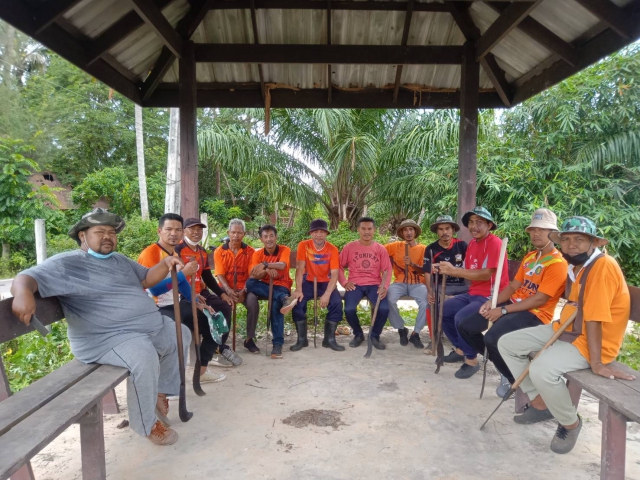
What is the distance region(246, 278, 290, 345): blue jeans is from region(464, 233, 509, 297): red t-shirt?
6.38 feet

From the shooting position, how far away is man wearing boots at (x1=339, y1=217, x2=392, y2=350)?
15.8ft

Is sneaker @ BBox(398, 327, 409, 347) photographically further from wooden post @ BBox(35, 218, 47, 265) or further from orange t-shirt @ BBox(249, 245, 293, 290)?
wooden post @ BBox(35, 218, 47, 265)

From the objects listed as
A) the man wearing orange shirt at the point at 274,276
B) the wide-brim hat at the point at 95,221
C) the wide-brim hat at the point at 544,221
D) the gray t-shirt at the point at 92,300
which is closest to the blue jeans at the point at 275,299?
the man wearing orange shirt at the point at 274,276

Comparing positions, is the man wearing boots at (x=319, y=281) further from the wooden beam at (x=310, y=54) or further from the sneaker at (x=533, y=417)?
the sneaker at (x=533, y=417)

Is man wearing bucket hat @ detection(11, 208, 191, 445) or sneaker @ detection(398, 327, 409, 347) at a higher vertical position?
man wearing bucket hat @ detection(11, 208, 191, 445)

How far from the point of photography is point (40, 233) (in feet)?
24.2

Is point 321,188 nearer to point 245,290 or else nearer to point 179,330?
point 245,290

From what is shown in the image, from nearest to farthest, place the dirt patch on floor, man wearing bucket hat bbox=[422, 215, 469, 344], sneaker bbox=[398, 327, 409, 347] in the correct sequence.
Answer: the dirt patch on floor, man wearing bucket hat bbox=[422, 215, 469, 344], sneaker bbox=[398, 327, 409, 347]

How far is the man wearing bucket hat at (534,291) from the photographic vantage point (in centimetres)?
316

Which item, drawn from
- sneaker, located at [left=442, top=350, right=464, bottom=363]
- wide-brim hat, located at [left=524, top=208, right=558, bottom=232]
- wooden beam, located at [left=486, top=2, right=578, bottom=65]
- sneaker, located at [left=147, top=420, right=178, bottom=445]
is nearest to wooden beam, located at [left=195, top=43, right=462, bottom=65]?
wooden beam, located at [left=486, top=2, right=578, bottom=65]

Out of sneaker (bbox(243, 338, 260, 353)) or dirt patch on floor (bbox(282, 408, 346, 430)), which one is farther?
sneaker (bbox(243, 338, 260, 353))

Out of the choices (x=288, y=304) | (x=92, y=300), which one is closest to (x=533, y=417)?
(x=288, y=304)

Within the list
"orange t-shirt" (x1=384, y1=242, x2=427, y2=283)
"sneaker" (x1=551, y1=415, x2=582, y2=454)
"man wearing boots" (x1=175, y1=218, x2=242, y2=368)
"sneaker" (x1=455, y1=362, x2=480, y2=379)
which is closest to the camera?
"sneaker" (x1=551, y1=415, x2=582, y2=454)

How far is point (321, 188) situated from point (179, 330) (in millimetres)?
8489
